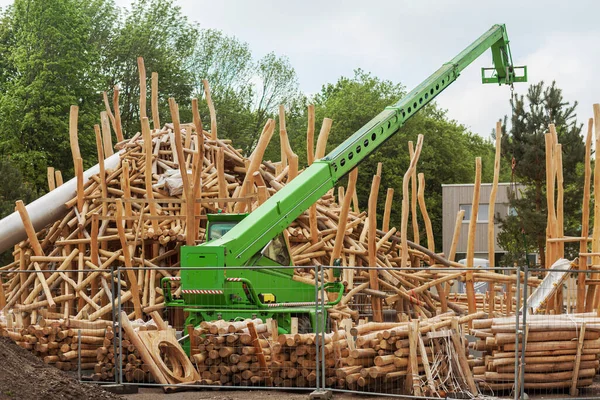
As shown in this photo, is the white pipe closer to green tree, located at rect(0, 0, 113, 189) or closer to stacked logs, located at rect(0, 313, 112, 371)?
stacked logs, located at rect(0, 313, 112, 371)

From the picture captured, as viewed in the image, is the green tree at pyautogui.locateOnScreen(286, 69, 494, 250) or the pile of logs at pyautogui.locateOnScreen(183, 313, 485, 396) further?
the green tree at pyautogui.locateOnScreen(286, 69, 494, 250)

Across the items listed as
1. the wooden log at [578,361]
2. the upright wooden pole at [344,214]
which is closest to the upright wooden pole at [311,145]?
the upright wooden pole at [344,214]

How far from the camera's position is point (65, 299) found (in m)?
19.0

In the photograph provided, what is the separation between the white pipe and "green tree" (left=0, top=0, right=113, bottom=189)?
23520mm

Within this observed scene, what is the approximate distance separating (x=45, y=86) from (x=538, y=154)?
2453cm

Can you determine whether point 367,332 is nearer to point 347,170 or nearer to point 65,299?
point 347,170

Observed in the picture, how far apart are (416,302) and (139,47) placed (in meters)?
38.1

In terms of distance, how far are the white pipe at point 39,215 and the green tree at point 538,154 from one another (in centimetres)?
1791

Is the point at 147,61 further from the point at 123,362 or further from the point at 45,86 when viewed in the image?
the point at 123,362

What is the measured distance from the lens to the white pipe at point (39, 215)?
20.9 metres

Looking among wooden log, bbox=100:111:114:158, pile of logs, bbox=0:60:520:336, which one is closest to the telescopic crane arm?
pile of logs, bbox=0:60:520:336

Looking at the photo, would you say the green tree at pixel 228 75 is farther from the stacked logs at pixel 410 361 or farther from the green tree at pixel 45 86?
the stacked logs at pixel 410 361

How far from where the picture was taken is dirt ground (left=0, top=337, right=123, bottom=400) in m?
10.8

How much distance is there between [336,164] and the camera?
17.5 metres
